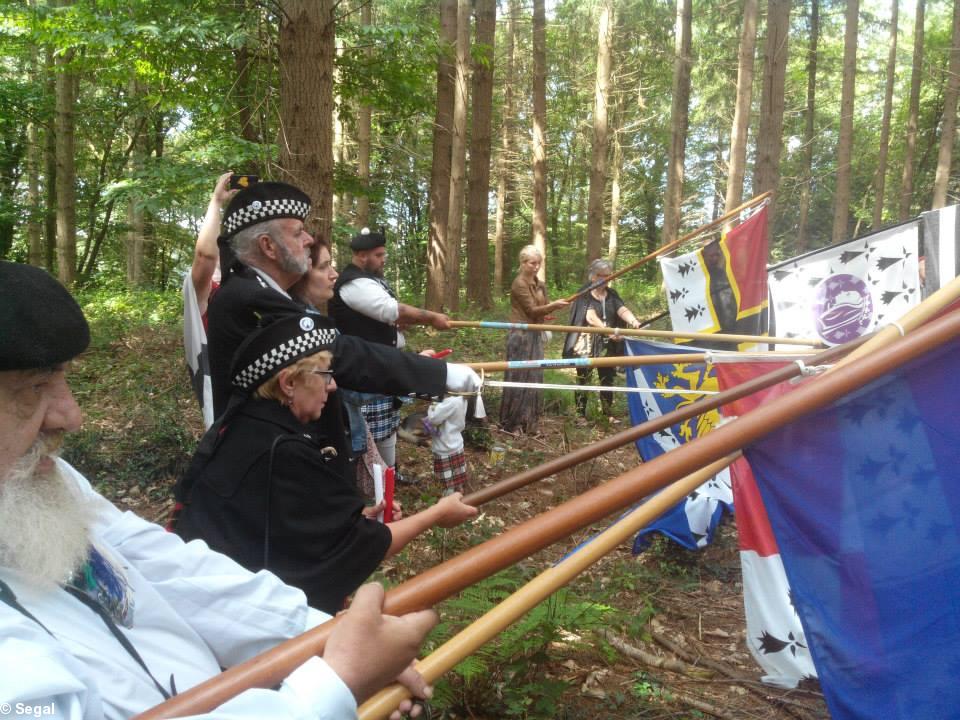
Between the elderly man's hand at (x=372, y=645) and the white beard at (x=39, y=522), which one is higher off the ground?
the white beard at (x=39, y=522)

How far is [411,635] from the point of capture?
1.25 m

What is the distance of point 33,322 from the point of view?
3.97ft

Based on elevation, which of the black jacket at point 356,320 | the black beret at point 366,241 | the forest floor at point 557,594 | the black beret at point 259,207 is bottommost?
the forest floor at point 557,594

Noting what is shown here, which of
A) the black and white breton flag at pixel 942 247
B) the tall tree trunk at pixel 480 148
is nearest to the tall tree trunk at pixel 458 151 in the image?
the tall tree trunk at pixel 480 148

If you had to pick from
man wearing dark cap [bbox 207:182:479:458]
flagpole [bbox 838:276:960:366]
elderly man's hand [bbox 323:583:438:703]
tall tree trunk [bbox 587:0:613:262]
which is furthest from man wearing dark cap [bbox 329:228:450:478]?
tall tree trunk [bbox 587:0:613:262]

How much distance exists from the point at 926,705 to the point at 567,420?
652cm

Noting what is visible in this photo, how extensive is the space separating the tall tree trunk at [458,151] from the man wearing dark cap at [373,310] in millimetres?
8140

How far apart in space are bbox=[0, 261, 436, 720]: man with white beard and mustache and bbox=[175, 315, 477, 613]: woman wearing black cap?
0.57m

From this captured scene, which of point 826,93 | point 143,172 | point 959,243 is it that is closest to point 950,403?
point 959,243

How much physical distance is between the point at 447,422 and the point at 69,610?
3.79m

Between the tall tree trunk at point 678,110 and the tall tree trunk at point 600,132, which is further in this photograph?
the tall tree trunk at point 678,110

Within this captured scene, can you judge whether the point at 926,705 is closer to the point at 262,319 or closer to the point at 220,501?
the point at 220,501

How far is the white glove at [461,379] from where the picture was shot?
10.2 feet

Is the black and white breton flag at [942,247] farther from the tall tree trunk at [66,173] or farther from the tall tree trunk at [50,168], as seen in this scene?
the tall tree trunk at [50,168]
